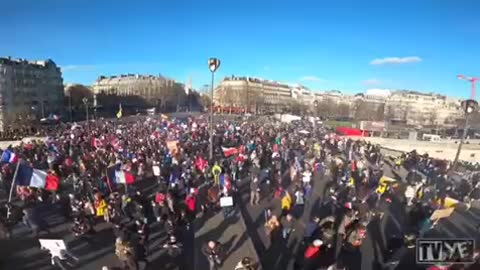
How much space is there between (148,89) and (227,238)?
3851 centimetres

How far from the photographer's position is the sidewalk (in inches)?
325

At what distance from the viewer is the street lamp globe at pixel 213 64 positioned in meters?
14.1

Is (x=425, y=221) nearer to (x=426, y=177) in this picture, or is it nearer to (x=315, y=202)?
(x=315, y=202)

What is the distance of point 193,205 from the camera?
36.0 feet

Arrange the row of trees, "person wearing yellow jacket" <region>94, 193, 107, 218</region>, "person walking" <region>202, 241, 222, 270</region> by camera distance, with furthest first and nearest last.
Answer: the row of trees
"person wearing yellow jacket" <region>94, 193, 107, 218</region>
"person walking" <region>202, 241, 222, 270</region>

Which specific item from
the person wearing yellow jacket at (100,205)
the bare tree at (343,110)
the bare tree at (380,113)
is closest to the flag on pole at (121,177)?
the person wearing yellow jacket at (100,205)

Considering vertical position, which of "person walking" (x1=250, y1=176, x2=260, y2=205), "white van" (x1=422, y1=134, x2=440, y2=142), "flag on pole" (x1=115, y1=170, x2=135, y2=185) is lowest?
"person walking" (x1=250, y1=176, x2=260, y2=205)

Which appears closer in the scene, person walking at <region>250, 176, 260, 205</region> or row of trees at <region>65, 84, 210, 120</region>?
person walking at <region>250, 176, 260, 205</region>

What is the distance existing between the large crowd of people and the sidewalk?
0.27 metres

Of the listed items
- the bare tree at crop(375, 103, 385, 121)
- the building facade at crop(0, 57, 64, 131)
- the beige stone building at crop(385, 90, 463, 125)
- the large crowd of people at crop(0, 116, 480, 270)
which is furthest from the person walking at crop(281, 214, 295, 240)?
the bare tree at crop(375, 103, 385, 121)

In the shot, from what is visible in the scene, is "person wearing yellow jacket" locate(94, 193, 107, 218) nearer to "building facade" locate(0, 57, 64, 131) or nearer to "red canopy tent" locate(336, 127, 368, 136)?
"building facade" locate(0, 57, 64, 131)

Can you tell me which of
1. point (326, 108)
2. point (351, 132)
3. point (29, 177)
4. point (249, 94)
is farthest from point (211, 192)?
point (326, 108)

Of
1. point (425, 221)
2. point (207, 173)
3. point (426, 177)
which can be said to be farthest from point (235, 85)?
point (425, 221)

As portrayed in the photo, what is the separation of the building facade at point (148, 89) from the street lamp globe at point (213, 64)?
19.4m
